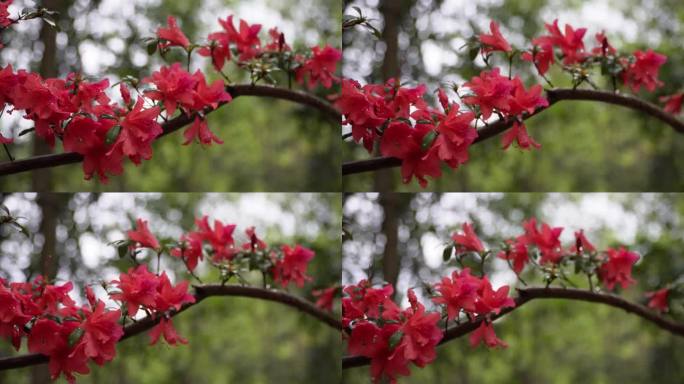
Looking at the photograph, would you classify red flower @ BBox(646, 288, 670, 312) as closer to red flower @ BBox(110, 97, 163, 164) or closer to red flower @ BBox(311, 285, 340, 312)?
red flower @ BBox(311, 285, 340, 312)

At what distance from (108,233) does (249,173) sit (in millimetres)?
781

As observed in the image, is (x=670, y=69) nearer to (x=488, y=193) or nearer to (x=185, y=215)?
(x=488, y=193)

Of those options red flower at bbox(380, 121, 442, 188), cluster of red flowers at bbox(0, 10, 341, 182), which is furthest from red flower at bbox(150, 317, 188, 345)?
red flower at bbox(380, 121, 442, 188)

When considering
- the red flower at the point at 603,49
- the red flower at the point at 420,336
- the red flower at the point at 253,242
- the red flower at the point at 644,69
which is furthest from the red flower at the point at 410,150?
the red flower at the point at 644,69

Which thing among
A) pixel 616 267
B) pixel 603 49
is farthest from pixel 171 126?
pixel 616 267

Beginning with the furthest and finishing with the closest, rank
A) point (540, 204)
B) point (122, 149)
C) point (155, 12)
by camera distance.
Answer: point (540, 204)
point (155, 12)
point (122, 149)

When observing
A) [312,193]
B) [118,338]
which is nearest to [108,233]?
[312,193]

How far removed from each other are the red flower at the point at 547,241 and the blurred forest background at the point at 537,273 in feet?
0.63

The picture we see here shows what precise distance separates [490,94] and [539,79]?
63.5 inches

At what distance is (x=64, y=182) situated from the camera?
252 cm

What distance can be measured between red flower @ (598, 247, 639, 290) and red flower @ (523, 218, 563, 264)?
0.13m

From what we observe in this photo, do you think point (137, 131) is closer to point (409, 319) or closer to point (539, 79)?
point (409, 319)

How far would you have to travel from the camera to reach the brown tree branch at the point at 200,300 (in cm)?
121

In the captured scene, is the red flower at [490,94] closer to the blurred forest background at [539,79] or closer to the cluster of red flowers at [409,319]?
the cluster of red flowers at [409,319]
